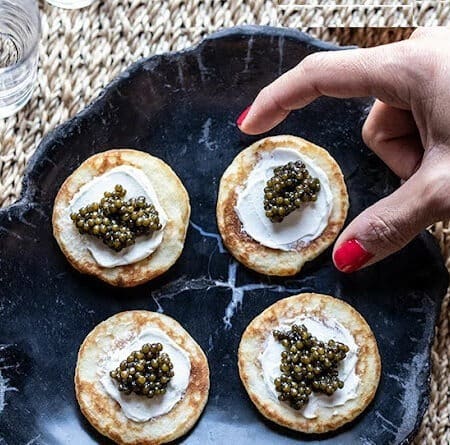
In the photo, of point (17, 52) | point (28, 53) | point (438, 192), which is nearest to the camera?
point (438, 192)

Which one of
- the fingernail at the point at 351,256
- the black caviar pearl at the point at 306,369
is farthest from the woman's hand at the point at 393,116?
the black caviar pearl at the point at 306,369

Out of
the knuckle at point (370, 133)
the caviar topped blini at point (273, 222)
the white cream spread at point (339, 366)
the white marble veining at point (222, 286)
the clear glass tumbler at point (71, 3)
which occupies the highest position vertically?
the clear glass tumbler at point (71, 3)

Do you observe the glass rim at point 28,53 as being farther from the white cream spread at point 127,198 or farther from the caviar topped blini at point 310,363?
the caviar topped blini at point 310,363

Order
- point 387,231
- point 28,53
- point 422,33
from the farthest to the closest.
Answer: point 28,53 < point 422,33 < point 387,231

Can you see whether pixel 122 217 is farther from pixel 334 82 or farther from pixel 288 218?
pixel 334 82

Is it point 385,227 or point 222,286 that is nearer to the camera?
point 385,227

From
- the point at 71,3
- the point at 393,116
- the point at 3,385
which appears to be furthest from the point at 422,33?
the point at 3,385

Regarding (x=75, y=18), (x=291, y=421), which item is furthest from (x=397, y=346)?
(x=75, y=18)
